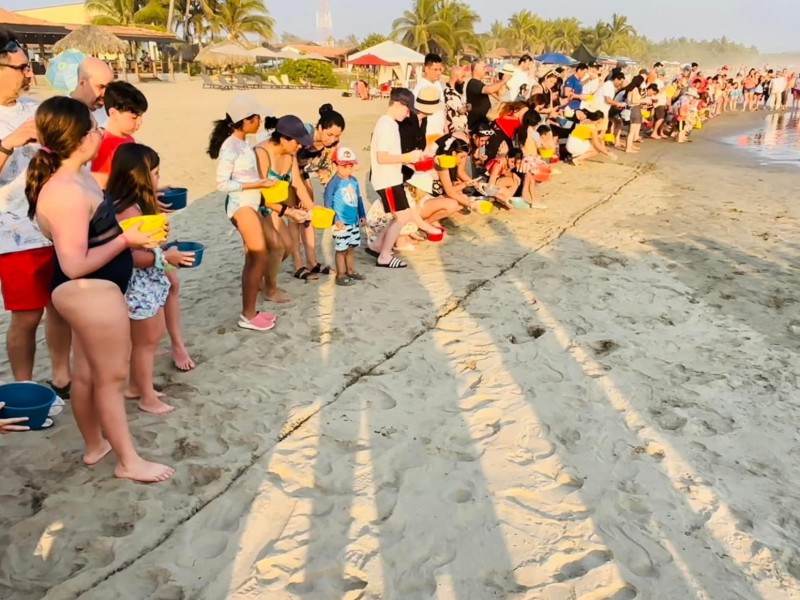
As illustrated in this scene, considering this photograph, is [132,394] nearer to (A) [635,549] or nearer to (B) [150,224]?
(B) [150,224]

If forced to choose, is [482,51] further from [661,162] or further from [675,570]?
[675,570]

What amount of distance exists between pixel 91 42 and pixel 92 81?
92.7 feet

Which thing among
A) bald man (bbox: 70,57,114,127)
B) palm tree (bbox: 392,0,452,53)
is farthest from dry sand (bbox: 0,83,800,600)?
palm tree (bbox: 392,0,452,53)

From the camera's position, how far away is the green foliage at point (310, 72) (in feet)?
115

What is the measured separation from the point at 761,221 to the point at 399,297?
17.2ft

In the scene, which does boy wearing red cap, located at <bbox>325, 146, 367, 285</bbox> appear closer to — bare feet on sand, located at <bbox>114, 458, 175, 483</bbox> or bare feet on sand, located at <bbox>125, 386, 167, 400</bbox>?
bare feet on sand, located at <bbox>125, 386, 167, 400</bbox>

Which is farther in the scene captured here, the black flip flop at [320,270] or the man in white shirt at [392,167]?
the black flip flop at [320,270]

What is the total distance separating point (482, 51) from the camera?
52.2 meters

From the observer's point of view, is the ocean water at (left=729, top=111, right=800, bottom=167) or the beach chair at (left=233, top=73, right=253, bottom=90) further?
the beach chair at (left=233, top=73, right=253, bottom=90)

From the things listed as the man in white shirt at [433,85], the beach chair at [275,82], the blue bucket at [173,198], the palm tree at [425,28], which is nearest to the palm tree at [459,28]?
the palm tree at [425,28]

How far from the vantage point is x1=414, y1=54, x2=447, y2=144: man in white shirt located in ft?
22.6

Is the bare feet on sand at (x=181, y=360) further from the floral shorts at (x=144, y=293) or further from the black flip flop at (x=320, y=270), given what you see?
the black flip flop at (x=320, y=270)

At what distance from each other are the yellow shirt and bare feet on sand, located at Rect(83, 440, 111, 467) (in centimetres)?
977

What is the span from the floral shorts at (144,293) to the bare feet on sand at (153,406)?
0.54m
